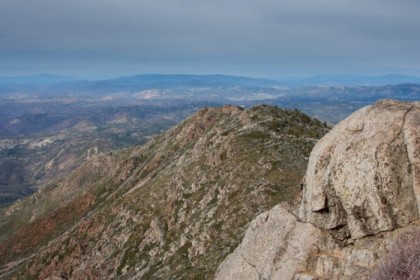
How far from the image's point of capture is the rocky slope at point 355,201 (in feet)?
68.4

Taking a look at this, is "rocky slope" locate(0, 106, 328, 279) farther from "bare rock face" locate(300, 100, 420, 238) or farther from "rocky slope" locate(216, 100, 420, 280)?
"bare rock face" locate(300, 100, 420, 238)

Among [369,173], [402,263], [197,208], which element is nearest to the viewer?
[402,263]

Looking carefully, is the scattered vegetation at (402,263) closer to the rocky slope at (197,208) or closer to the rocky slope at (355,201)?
the rocky slope at (355,201)

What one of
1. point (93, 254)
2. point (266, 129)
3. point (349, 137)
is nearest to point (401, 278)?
point (349, 137)

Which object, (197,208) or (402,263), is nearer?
(402,263)

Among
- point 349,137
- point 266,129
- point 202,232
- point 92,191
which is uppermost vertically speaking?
point 349,137

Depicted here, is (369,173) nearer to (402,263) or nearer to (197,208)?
(402,263)

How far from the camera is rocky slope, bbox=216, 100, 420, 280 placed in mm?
20859

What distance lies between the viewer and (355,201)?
21.9 m

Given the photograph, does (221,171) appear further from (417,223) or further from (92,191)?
(92,191)

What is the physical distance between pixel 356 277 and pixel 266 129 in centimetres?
6988

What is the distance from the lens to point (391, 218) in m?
21.0

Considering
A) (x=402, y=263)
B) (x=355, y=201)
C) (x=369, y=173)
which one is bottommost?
(x=402, y=263)

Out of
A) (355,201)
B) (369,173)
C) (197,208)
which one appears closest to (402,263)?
(355,201)
